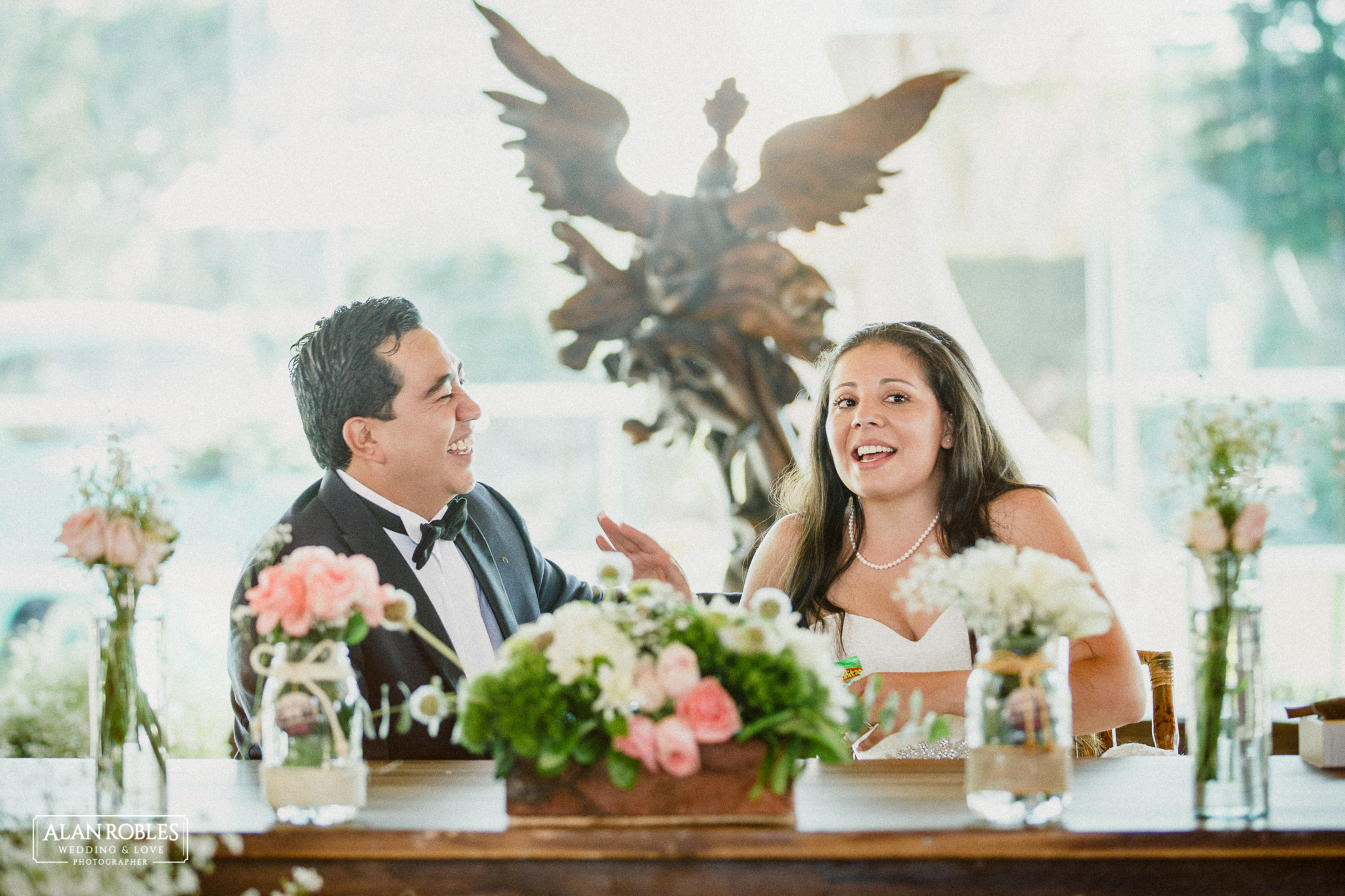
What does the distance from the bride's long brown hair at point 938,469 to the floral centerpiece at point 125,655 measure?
1.37 meters

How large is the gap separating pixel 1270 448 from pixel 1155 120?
429cm

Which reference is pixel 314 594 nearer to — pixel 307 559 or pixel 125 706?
pixel 307 559

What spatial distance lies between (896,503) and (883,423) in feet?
0.79

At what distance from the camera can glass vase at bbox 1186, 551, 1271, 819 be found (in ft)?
4.86

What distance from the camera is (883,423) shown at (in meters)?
2.47

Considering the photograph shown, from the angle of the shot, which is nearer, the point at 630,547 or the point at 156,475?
the point at 156,475

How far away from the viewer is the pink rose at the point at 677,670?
1.39 m

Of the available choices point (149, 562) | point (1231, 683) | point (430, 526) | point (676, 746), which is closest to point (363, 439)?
point (430, 526)

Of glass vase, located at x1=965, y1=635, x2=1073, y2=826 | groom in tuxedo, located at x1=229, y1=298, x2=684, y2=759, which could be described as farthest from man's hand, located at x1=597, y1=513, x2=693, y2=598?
glass vase, located at x1=965, y1=635, x2=1073, y2=826

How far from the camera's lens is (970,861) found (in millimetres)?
1408

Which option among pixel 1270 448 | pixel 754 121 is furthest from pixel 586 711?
pixel 754 121

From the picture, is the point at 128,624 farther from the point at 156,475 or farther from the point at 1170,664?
the point at 1170,664

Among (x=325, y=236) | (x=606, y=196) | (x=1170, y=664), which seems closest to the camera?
(x=1170, y=664)

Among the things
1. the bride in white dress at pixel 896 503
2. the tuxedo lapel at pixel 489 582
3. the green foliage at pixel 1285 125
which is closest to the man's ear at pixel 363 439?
the tuxedo lapel at pixel 489 582
